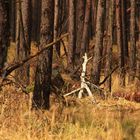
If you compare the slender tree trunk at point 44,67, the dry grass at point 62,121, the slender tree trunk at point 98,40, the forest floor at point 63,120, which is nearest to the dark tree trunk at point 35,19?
the slender tree trunk at point 98,40

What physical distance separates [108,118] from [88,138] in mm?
1097

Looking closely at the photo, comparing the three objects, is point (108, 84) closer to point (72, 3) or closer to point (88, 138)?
point (72, 3)

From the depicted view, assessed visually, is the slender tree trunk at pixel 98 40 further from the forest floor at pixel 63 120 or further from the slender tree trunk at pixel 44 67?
the slender tree trunk at pixel 44 67

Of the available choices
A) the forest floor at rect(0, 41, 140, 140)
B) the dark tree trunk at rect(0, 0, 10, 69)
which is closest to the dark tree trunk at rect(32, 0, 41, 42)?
the forest floor at rect(0, 41, 140, 140)

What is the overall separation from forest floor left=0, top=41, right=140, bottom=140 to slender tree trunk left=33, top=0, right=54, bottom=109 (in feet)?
0.57

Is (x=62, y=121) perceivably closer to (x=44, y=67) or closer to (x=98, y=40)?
(x=44, y=67)

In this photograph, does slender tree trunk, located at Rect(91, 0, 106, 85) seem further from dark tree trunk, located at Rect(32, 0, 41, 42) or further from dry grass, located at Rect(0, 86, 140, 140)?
dark tree trunk, located at Rect(32, 0, 41, 42)

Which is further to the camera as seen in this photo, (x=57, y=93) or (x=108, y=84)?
(x=108, y=84)

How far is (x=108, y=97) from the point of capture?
938 centimetres

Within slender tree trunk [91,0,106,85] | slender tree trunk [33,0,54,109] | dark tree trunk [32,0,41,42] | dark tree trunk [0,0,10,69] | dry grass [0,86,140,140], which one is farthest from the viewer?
dark tree trunk [32,0,41,42]

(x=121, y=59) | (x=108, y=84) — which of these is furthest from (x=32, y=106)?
(x=121, y=59)

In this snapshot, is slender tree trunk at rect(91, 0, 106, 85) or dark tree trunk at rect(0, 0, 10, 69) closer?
dark tree trunk at rect(0, 0, 10, 69)

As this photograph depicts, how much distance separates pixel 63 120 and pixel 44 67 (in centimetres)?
114

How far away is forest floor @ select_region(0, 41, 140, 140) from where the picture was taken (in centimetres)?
627
